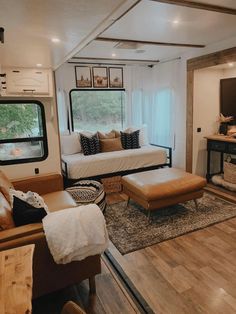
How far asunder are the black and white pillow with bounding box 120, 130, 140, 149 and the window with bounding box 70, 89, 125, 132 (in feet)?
2.30

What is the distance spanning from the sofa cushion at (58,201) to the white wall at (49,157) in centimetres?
75

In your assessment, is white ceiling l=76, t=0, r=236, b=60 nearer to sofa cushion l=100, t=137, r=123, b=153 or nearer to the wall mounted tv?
the wall mounted tv

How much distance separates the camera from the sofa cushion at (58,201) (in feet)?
8.38

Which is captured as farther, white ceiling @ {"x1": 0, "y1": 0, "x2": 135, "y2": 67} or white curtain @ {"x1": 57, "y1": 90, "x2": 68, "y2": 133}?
white curtain @ {"x1": 57, "y1": 90, "x2": 68, "y2": 133}

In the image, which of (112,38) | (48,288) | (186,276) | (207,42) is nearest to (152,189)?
(186,276)

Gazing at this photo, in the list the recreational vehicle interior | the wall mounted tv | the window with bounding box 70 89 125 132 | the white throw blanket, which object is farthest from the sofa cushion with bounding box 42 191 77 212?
the wall mounted tv

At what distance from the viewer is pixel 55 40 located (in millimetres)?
1938

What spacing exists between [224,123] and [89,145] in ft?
8.57

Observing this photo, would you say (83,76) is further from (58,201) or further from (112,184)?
(58,201)

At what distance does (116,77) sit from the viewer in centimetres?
539

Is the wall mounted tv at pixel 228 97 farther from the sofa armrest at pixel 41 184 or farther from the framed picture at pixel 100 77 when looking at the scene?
the sofa armrest at pixel 41 184

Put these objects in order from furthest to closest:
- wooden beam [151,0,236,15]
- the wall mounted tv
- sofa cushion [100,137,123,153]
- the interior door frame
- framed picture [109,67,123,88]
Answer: framed picture [109,67,123,88] < sofa cushion [100,137,123,153] < the wall mounted tv < the interior door frame < wooden beam [151,0,236,15]

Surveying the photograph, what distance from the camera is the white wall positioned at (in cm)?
347

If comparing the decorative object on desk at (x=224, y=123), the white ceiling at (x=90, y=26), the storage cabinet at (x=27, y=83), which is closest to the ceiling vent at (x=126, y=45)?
the white ceiling at (x=90, y=26)
